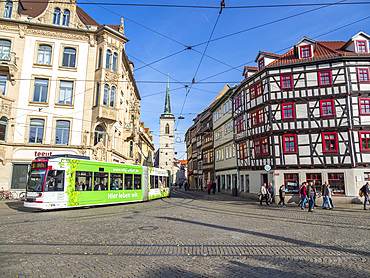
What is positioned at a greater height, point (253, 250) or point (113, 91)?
point (113, 91)

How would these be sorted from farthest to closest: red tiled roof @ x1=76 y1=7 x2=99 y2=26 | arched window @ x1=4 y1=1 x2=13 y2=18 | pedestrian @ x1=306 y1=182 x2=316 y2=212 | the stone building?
red tiled roof @ x1=76 y1=7 x2=99 y2=26, arched window @ x1=4 y1=1 x2=13 y2=18, the stone building, pedestrian @ x1=306 y1=182 x2=316 y2=212

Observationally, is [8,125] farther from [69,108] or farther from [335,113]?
[335,113]

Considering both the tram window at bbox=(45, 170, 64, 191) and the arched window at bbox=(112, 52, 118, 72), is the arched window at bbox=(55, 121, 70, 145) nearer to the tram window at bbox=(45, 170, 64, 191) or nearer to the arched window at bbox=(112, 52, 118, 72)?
the arched window at bbox=(112, 52, 118, 72)

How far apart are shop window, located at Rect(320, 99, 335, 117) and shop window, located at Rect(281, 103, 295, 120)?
2286 mm

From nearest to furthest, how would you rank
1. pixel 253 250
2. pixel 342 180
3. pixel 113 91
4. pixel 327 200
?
pixel 253 250 < pixel 327 200 < pixel 342 180 < pixel 113 91

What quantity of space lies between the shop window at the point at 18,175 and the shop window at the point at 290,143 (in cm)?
A: 2307

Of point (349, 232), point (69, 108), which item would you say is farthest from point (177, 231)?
point (69, 108)

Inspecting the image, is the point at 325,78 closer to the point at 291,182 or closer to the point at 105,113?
the point at 291,182

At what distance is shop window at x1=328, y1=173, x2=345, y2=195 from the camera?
21672mm

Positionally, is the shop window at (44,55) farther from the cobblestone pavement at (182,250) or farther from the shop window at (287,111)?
the shop window at (287,111)

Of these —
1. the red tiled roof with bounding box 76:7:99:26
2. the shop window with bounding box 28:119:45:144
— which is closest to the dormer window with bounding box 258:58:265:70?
the red tiled roof with bounding box 76:7:99:26

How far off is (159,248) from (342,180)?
19.8 meters

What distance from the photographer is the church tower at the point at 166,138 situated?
8931cm

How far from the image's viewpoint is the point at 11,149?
949 inches
